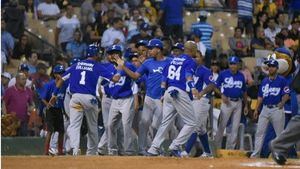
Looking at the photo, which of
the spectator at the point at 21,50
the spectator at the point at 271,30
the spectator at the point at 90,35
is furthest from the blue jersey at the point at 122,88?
the spectator at the point at 271,30

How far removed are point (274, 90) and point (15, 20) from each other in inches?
321

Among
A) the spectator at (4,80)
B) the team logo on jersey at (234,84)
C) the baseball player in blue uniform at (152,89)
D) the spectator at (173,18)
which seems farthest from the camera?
the spectator at (173,18)

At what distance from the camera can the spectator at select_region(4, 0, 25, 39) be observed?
25422 mm

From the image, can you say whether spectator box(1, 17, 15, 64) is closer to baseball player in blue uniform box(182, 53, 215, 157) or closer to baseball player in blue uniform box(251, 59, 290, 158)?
baseball player in blue uniform box(182, 53, 215, 157)

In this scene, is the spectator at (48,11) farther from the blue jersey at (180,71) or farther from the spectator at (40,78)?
the blue jersey at (180,71)

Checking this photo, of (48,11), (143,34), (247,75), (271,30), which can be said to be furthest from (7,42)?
(271,30)

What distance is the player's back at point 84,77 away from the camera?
19.4 metres

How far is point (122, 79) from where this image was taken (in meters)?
19.8

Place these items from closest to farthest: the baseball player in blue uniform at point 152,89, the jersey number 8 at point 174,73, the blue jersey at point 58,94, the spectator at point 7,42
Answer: the jersey number 8 at point 174,73 < the baseball player in blue uniform at point 152,89 < the blue jersey at point 58,94 < the spectator at point 7,42

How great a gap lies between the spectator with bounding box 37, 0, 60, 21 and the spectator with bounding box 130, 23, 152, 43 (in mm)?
2608

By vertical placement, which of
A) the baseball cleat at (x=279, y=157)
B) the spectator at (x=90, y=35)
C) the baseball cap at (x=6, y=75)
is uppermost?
the spectator at (x=90, y=35)

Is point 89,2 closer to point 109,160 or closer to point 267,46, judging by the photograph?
point 267,46

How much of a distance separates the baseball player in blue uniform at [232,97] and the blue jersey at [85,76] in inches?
130

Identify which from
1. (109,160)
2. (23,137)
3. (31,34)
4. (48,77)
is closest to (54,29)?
(31,34)
